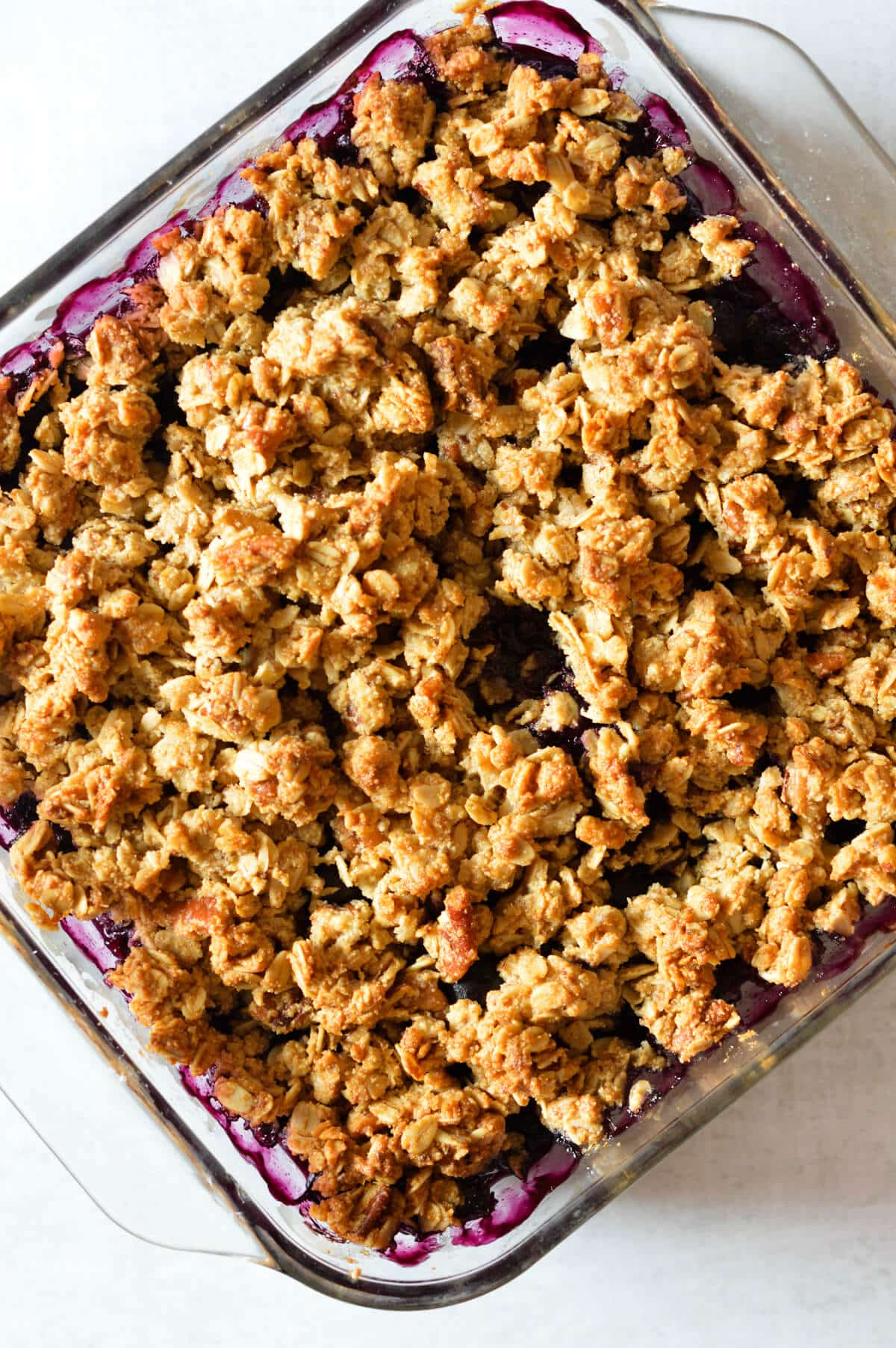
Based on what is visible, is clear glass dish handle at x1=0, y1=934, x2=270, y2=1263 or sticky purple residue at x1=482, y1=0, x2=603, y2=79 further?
clear glass dish handle at x1=0, y1=934, x2=270, y2=1263

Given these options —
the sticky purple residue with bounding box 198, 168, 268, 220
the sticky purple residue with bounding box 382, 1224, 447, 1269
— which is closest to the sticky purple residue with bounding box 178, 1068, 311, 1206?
the sticky purple residue with bounding box 382, 1224, 447, 1269

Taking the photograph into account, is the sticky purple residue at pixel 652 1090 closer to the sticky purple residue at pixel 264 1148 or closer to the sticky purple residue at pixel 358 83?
the sticky purple residue at pixel 264 1148

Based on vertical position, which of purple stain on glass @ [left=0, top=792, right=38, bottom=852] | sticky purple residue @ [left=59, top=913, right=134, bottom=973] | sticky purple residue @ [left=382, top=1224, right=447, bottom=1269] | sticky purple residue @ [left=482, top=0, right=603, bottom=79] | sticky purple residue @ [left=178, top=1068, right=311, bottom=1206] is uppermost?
sticky purple residue @ [left=482, top=0, right=603, bottom=79]

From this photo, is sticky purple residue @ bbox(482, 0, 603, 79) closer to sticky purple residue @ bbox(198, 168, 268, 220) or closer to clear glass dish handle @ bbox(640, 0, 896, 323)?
clear glass dish handle @ bbox(640, 0, 896, 323)

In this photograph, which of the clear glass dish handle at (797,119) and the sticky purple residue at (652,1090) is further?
the clear glass dish handle at (797,119)

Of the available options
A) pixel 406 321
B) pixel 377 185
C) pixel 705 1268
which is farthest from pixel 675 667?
pixel 705 1268

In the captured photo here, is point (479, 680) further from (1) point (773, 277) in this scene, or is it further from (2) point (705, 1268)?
(2) point (705, 1268)

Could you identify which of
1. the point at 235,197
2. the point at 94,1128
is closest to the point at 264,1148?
the point at 94,1128

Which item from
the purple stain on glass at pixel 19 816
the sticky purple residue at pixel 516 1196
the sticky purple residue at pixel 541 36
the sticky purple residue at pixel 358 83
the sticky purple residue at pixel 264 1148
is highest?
the sticky purple residue at pixel 358 83

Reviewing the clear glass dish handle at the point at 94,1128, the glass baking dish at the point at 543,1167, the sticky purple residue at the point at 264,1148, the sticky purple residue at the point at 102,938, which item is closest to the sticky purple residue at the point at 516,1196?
the glass baking dish at the point at 543,1167
